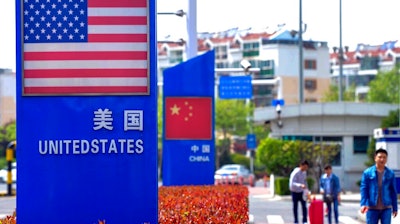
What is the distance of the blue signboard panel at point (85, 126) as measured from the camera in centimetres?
1090

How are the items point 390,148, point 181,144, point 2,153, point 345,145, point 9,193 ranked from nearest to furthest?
point 181,144 → point 390,148 → point 9,193 → point 345,145 → point 2,153

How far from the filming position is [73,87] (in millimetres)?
10930

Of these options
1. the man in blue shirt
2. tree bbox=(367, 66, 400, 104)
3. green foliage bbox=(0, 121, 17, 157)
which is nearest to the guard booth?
the man in blue shirt

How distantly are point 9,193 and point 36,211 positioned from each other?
31.1m

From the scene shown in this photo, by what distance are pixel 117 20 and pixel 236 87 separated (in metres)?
42.7

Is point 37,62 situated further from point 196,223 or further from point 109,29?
point 196,223

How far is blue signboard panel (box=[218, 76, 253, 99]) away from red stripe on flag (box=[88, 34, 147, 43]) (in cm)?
4171

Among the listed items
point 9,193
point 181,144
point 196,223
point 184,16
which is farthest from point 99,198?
point 9,193

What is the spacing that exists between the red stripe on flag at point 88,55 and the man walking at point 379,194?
6.25 meters

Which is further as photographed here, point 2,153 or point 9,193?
point 2,153

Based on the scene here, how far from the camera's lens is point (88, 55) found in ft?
35.7

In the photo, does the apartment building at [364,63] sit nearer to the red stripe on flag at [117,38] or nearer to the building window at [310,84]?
the building window at [310,84]

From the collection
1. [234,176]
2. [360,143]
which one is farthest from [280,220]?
[234,176]

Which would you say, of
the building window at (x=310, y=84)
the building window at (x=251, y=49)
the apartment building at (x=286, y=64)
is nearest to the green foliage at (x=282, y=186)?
the apartment building at (x=286, y=64)
